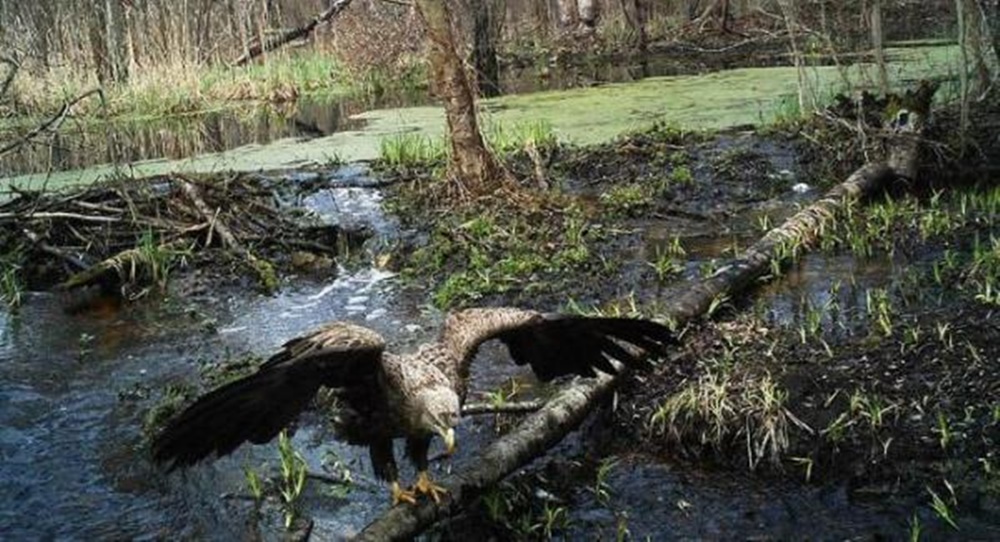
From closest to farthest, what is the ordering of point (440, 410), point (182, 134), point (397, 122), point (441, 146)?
point (440, 410), point (441, 146), point (397, 122), point (182, 134)

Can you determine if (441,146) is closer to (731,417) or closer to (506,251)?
(506,251)

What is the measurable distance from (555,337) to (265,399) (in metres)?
1.14

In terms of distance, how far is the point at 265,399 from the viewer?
2740 mm

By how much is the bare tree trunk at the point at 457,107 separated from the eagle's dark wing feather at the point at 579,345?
3.87 m

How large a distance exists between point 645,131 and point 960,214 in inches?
133

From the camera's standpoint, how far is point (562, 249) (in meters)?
6.30

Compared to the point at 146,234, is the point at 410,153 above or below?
above

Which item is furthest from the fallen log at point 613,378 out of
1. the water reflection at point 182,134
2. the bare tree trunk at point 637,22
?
the bare tree trunk at point 637,22

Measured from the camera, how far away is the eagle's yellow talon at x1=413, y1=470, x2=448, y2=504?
3211 mm

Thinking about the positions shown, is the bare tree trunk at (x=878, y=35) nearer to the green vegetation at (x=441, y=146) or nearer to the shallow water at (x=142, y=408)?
the green vegetation at (x=441, y=146)

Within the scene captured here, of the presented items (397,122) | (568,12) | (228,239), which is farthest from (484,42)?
(228,239)

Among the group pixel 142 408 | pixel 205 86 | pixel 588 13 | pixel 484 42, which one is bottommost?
pixel 142 408

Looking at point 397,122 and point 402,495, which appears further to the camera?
point 397,122

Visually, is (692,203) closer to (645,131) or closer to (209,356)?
(645,131)
